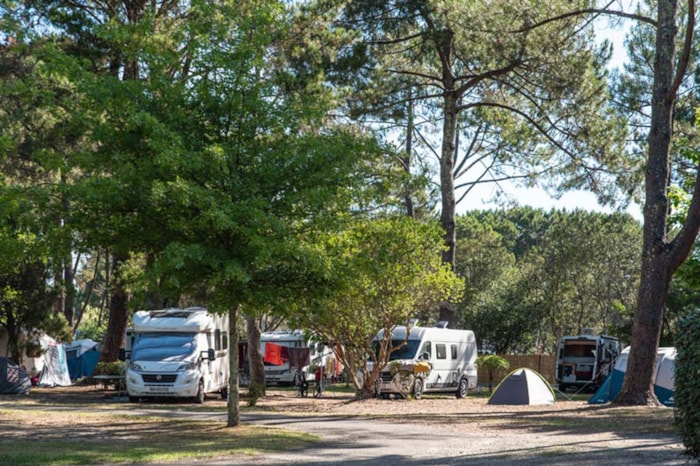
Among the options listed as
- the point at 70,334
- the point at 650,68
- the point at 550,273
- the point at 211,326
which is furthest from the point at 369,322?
the point at 550,273

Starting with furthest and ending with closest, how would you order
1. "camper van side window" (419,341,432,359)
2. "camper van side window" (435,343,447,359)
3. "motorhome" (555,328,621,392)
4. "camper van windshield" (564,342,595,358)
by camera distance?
"camper van windshield" (564,342,595,358) < "motorhome" (555,328,621,392) < "camper van side window" (435,343,447,359) < "camper van side window" (419,341,432,359)

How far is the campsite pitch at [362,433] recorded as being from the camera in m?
11.4

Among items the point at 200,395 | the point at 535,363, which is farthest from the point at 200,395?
the point at 535,363

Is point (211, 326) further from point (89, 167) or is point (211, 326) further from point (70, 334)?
point (70, 334)

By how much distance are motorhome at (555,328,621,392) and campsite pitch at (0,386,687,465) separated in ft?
41.7

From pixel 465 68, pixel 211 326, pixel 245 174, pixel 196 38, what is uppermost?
pixel 465 68

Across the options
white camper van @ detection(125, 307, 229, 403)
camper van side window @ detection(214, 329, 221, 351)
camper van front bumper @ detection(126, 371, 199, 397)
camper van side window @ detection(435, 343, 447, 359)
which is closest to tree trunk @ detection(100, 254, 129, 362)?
camper van side window @ detection(214, 329, 221, 351)

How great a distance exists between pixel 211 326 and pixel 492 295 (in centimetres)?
2613

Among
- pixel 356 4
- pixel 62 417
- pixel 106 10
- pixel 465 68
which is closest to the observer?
pixel 62 417

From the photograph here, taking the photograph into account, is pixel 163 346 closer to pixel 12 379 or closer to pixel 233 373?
pixel 12 379

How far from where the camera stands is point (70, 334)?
3569cm

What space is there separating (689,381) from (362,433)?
716cm

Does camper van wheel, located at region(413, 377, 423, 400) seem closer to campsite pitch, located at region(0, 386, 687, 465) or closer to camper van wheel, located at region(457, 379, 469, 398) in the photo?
camper van wheel, located at region(457, 379, 469, 398)

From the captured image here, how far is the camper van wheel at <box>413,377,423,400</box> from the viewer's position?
26.2 m
